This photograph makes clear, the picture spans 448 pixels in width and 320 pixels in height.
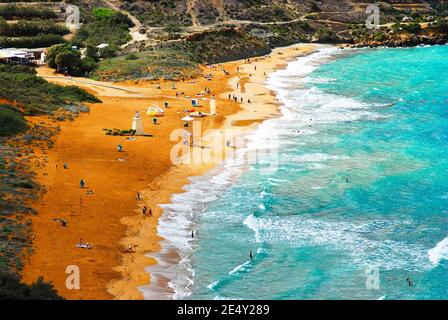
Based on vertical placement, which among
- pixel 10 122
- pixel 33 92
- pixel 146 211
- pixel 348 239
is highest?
pixel 33 92

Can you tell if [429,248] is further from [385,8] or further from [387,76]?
[385,8]

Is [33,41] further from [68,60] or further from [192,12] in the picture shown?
[192,12]

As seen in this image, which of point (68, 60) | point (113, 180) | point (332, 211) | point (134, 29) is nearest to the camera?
point (332, 211)

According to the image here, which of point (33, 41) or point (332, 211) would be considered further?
point (33, 41)

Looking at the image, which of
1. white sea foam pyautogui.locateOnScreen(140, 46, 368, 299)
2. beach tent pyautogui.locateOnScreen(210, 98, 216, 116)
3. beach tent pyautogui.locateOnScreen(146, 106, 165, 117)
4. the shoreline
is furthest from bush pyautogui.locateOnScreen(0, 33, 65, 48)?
beach tent pyautogui.locateOnScreen(146, 106, 165, 117)

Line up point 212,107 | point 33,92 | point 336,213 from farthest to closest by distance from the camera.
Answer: point 212,107 < point 33,92 < point 336,213

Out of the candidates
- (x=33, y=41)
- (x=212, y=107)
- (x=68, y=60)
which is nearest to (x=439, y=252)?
(x=212, y=107)

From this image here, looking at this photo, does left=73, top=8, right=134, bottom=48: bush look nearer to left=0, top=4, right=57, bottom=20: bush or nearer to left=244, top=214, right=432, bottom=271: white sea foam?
left=0, top=4, right=57, bottom=20: bush
